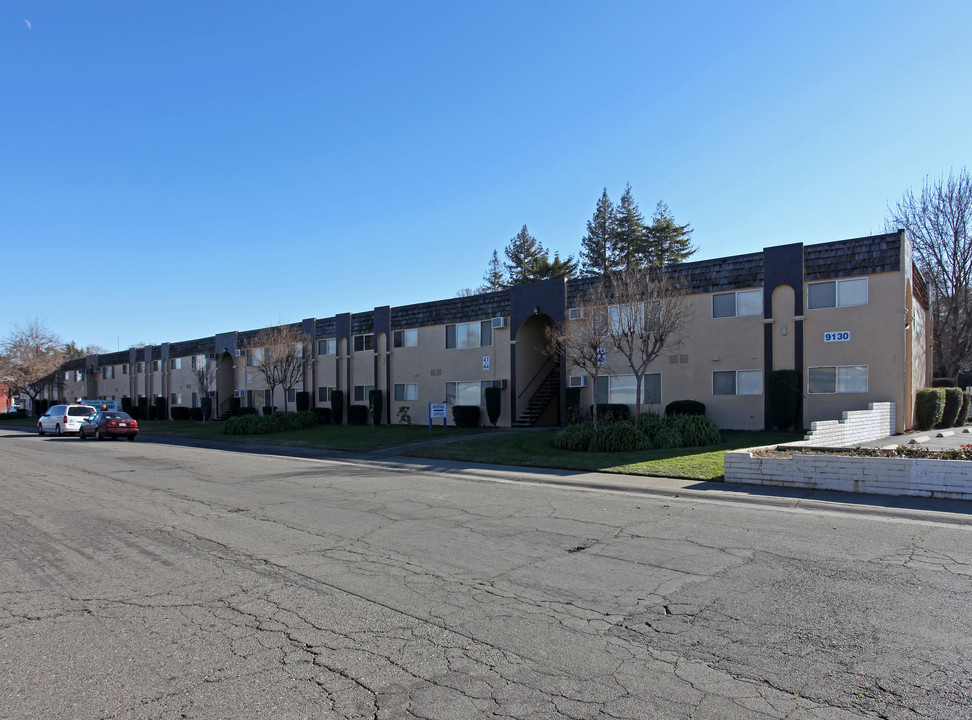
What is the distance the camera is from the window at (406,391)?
3444 cm

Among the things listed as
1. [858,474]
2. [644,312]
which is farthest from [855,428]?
[858,474]

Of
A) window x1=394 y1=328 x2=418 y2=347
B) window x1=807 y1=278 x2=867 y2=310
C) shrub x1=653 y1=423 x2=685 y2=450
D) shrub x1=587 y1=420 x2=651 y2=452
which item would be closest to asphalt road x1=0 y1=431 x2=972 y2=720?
shrub x1=587 y1=420 x2=651 y2=452

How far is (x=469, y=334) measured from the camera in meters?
32.3

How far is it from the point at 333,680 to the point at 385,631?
0.86 m

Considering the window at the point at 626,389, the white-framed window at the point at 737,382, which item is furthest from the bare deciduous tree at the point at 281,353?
the white-framed window at the point at 737,382

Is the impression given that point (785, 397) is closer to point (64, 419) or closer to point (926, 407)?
point (926, 407)

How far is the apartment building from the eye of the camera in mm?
21594

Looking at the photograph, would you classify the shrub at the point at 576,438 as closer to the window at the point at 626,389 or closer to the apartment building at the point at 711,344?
the apartment building at the point at 711,344

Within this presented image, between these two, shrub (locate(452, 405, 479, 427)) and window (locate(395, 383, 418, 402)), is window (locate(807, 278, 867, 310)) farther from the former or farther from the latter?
window (locate(395, 383, 418, 402))

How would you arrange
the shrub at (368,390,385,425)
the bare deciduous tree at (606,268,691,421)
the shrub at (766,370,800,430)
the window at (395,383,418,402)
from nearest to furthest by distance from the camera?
1. the bare deciduous tree at (606,268,691,421)
2. the shrub at (766,370,800,430)
3. the window at (395,383,418,402)
4. the shrub at (368,390,385,425)

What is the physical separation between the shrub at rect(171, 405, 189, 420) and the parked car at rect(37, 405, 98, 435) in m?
14.0

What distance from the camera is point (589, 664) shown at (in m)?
4.38

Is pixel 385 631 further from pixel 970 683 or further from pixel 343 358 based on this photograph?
pixel 343 358

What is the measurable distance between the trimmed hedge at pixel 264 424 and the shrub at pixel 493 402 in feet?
34.8
